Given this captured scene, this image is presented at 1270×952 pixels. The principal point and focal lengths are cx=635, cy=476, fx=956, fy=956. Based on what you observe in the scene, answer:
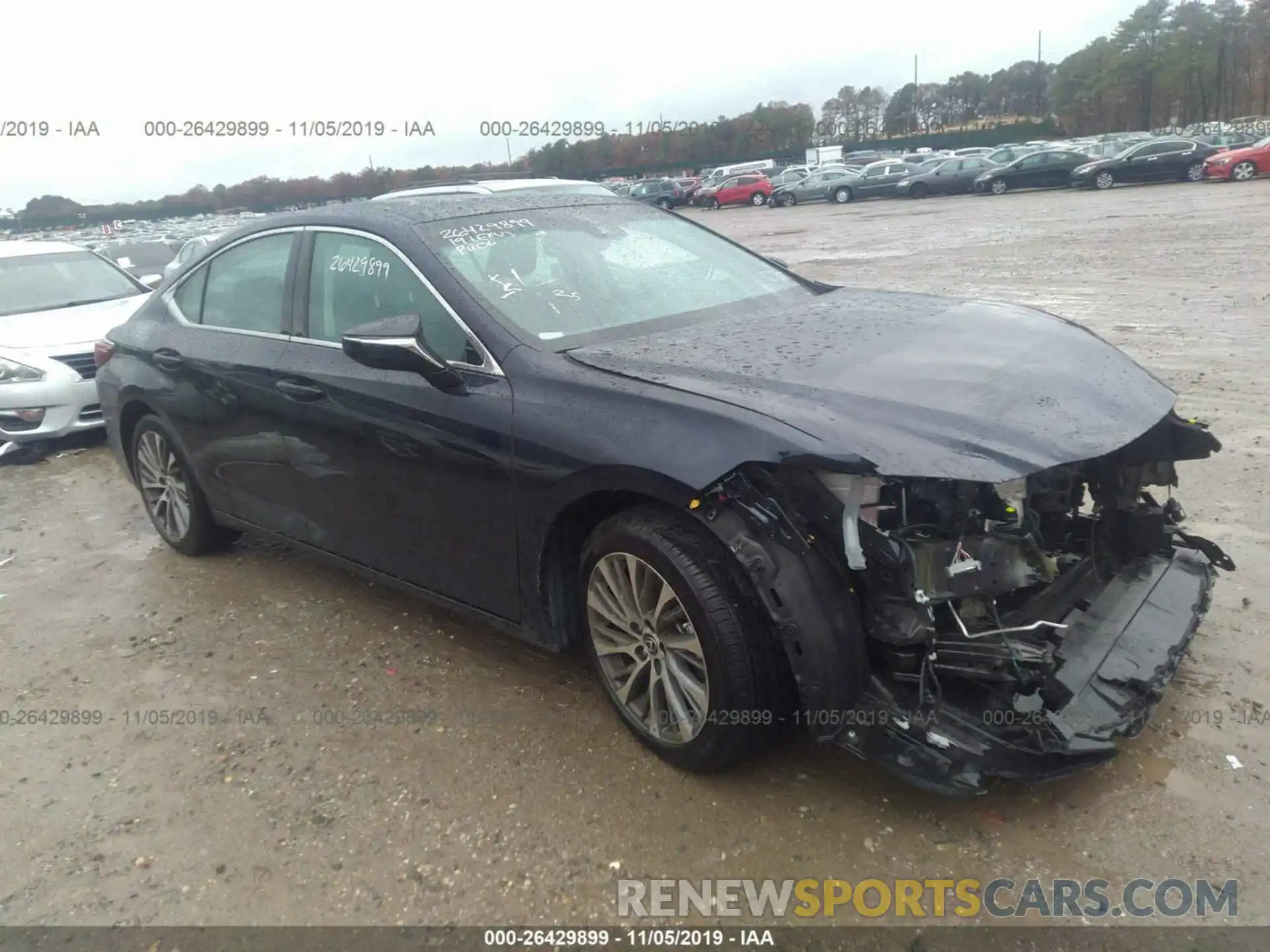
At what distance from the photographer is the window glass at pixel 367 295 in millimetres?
3377

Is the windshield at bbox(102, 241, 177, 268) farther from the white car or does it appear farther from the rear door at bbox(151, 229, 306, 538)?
the rear door at bbox(151, 229, 306, 538)

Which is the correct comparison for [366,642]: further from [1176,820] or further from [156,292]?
[1176,820]

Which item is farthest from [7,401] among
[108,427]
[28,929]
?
[28,929]

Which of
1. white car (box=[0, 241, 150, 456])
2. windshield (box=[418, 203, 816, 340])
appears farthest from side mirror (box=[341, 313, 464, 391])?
white car (box=[0, 241, 150, 456])

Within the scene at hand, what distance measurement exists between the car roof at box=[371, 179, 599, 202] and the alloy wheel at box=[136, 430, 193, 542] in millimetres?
1790

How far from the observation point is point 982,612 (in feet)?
8.85

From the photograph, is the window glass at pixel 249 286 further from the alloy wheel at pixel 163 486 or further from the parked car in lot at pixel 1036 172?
the parked car in lot at pixel 1036 172

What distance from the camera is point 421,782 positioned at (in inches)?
124

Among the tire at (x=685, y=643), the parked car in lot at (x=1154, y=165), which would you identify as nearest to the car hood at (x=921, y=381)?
the tire at (x=685, y=643)

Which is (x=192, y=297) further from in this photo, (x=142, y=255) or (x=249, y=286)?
(x=142, y=255)

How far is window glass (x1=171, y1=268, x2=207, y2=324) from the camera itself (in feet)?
15.4

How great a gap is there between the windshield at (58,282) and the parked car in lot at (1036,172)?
29.2 m

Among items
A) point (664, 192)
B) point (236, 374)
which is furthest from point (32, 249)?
point (664, 192)

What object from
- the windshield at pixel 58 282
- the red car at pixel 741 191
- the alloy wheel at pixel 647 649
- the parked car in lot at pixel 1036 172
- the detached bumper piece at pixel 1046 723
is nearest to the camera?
the detached bumper piece at pixel 1046 723
